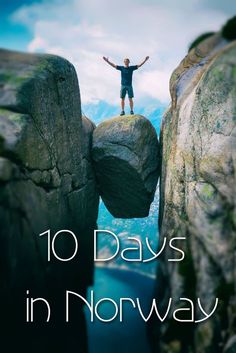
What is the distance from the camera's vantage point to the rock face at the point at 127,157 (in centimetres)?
1753

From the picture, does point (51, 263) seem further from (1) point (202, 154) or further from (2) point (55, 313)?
(1) point (202, 154)

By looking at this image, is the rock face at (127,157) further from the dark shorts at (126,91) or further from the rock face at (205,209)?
the rock face at (205,209)

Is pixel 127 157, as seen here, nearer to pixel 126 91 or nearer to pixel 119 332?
Result: pixel 126 91

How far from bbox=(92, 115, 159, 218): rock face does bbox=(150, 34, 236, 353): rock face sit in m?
3.79

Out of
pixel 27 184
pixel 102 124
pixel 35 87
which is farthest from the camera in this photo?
pixel 102 124

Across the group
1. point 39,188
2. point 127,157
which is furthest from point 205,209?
point 127,157

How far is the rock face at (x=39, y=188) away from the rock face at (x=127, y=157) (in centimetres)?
113

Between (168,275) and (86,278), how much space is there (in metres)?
7.85

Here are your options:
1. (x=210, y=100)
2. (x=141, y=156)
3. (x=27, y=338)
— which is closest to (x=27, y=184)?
(x=27, y=338)

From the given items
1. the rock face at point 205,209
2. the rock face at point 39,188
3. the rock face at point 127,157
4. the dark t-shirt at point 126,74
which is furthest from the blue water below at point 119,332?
the dark t-shirt at point 126,74

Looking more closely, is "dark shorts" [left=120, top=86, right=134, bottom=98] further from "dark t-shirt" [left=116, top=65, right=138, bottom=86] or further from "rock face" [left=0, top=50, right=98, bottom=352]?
"rock face" [left=0, top=50, right=98, bottom=352]

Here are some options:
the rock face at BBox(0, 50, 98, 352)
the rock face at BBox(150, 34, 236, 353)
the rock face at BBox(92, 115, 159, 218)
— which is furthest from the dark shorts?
the rock face at BBox(150, 34, 236, 353)

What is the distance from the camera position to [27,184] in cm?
1125

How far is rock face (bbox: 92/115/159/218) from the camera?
57.5ft
